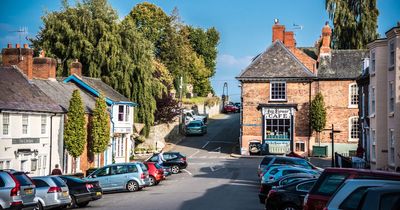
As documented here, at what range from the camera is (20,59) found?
137ft

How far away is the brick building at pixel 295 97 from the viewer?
202 feet

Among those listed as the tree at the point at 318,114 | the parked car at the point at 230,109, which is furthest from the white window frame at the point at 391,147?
the parked car at the point at 230,109

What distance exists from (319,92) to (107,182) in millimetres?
32142

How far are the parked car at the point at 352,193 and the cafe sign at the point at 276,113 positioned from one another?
168 feet

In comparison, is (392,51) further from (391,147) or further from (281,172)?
(281,172)

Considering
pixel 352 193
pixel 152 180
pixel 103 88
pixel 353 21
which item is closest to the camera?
pixel 352 193

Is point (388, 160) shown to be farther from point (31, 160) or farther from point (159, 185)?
point (31, 160)

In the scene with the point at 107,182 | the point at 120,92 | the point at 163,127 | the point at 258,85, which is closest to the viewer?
the point at 107,182

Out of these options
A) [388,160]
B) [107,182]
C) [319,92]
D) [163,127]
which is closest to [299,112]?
[319,92]

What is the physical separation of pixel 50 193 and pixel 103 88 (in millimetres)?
29146

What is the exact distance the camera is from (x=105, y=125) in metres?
45.3

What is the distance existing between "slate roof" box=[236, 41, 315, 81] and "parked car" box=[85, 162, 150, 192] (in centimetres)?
2961

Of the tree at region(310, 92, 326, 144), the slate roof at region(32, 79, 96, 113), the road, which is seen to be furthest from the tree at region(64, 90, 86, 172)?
the tree at region(310, 92, 326, 144)

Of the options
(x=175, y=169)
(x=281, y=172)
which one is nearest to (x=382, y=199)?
(x=281, y=172)
